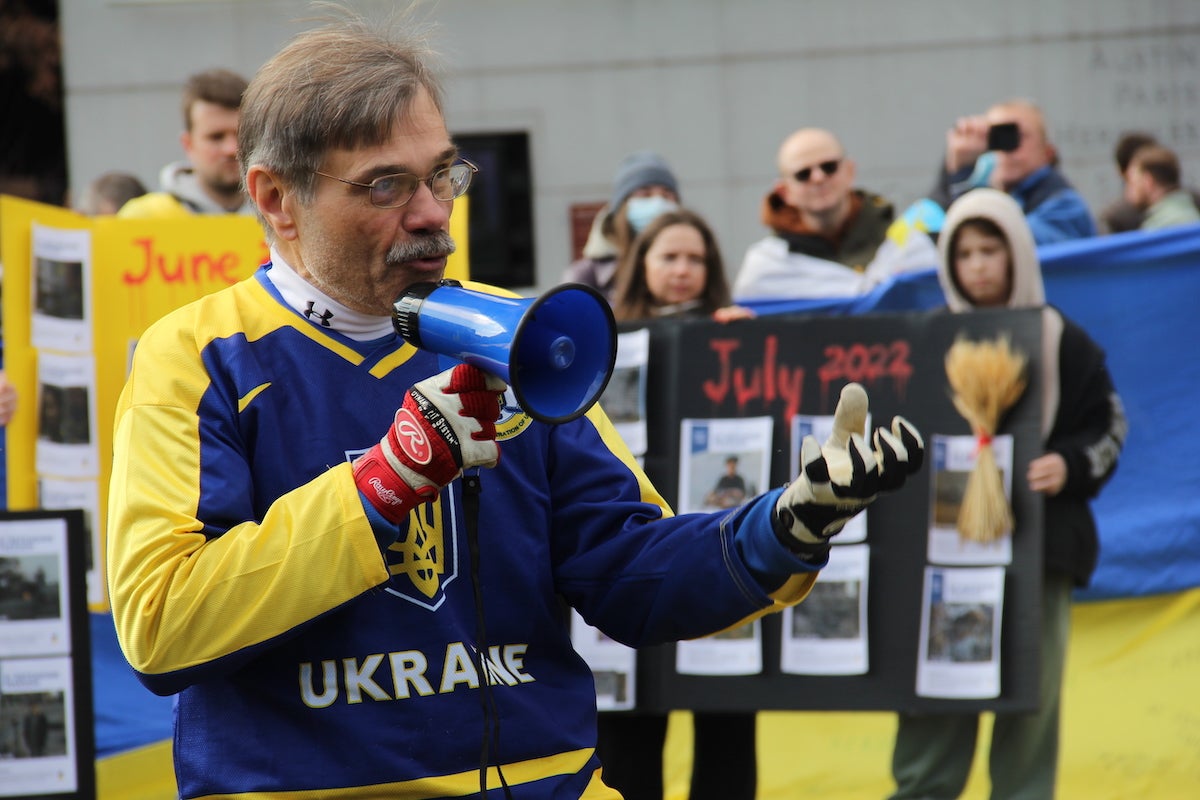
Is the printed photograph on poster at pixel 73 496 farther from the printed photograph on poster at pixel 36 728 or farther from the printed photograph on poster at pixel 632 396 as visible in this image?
the printed photograph on poster at pixel 632 396

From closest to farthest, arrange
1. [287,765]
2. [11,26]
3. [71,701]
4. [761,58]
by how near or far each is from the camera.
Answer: [287,765] < [71,701] < [761,58] < [11,26]

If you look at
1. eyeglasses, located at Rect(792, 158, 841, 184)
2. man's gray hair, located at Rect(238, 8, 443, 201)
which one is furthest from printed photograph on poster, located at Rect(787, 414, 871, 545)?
man's gray hair, located at Rect(238, 8, 443, 201)

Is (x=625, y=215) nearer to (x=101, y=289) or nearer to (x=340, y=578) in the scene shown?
(x=101, y=289)

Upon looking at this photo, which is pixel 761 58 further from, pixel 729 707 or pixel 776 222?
pixel 729 707

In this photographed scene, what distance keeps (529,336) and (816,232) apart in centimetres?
397

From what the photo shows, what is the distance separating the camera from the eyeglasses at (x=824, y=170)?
19.1ft

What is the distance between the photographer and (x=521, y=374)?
2049 mm

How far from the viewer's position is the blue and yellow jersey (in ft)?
6.43

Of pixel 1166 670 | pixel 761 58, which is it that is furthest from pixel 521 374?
pixel 761 58

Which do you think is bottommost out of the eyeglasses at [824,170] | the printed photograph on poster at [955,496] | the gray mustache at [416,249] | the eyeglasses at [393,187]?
the printed photograph on poster at [955,496]

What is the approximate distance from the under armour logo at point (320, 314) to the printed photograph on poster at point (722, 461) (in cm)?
265

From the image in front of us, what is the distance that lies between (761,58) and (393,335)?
856 centimetres

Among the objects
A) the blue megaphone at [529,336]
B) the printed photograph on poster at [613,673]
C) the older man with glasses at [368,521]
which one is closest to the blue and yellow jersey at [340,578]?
the older man with glasses at [368,521]

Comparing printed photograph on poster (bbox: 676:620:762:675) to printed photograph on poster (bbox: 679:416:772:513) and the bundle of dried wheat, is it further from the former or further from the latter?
the bundle of dried wheat
